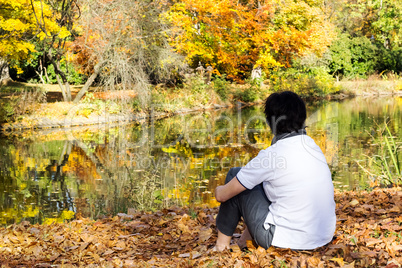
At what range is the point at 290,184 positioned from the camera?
2.86 m

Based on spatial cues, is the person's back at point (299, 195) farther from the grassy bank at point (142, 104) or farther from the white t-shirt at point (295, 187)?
the grassy bank at point (142, 104)

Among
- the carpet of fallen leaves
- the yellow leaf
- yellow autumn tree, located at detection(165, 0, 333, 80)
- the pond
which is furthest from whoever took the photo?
yellow autumn tree, located at detection(165, 0, 333, 80)

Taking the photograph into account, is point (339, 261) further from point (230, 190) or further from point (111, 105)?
point (111, 105)

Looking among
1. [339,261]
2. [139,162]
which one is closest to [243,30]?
[139,162]

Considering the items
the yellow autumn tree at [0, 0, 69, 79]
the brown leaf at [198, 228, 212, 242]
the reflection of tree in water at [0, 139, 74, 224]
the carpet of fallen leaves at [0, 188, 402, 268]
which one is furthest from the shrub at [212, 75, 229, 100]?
the brown leaf at [198, 228, 212, 242]

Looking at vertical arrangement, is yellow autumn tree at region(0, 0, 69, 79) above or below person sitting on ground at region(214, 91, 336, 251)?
above

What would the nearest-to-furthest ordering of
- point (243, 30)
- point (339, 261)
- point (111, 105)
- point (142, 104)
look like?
point (339, 261)
point (111, 105)
point (142, 104)
point (243, 30)

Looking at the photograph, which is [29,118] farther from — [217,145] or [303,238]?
[303,238]

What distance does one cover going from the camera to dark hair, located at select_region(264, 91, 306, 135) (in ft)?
9.39

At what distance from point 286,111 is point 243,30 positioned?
20193 mm

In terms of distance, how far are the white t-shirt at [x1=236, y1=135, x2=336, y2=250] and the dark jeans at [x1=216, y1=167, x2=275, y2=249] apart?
70 mm

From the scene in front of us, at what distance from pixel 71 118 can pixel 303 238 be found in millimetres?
13778

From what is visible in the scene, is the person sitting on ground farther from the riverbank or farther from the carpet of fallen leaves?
the riverbank

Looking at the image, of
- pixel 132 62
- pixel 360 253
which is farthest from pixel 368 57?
pixel 360 253
